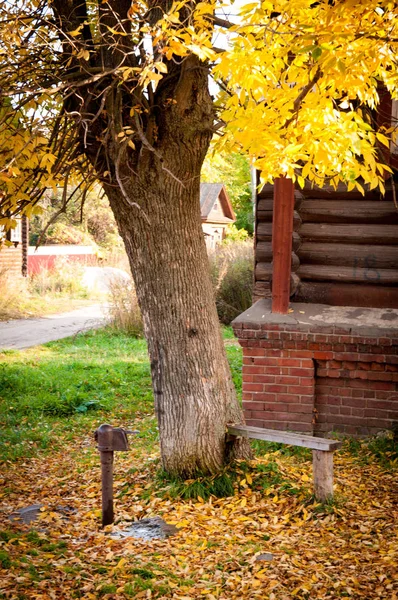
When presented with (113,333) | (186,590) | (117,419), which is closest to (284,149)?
(186,590)

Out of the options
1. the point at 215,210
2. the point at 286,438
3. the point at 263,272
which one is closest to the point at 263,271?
the point at 263,272

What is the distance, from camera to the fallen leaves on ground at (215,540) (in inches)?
159

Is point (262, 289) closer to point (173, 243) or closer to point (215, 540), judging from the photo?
point (173, 243)

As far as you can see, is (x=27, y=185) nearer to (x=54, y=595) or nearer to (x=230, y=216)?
Answer: (x=54, y=595)

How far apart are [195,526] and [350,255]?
10.8 feet

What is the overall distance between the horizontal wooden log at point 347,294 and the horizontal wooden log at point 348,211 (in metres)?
0.62

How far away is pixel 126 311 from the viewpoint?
15.0 m

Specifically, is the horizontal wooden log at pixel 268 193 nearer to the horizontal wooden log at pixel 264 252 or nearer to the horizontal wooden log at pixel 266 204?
the horizontal wooden log at pixel 266 204

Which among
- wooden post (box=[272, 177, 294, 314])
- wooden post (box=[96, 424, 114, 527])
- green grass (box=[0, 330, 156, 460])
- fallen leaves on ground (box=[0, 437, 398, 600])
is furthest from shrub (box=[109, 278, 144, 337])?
wooden post (box=[96, 424, 114, 527])

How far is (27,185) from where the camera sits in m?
5.46

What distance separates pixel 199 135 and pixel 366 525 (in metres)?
2.93

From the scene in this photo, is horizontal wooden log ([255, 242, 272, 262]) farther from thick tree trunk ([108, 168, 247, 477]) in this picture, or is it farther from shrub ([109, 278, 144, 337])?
shrub ([109, 278, 144, 337])

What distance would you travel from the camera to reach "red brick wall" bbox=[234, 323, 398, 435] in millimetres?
6516

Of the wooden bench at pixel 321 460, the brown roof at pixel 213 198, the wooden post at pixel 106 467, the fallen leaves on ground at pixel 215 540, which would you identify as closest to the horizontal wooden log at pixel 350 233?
the fallen leaves on ground at pixel 215 540
